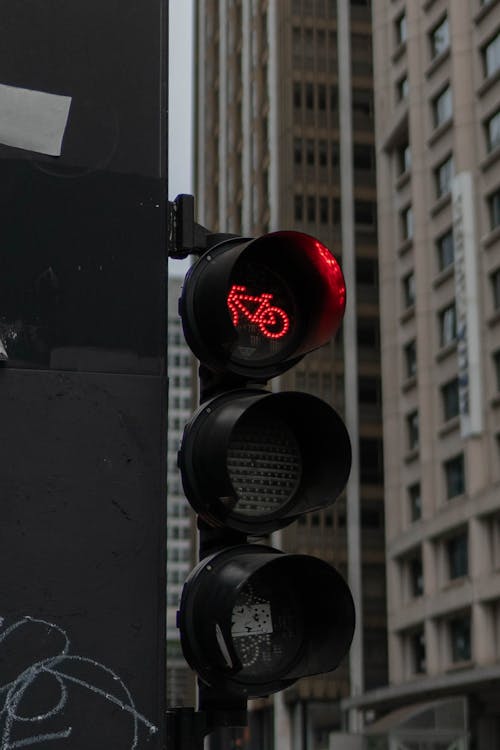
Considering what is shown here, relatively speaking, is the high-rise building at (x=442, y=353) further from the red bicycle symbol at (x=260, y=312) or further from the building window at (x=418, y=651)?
the red bicycle symbol at (x=260, y=312)

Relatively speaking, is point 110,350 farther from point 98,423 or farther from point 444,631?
point 444,631

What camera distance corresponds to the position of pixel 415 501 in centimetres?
5219

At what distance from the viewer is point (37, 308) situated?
139 inches

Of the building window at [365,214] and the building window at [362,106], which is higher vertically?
the building window at [362,106]

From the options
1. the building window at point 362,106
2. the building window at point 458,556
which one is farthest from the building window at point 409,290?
the building window at point 362,106

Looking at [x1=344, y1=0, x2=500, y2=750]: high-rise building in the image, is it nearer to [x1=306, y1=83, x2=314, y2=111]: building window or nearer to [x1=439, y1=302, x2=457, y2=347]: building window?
[x1=439, y1=302, x2=457, y2=347]: building window

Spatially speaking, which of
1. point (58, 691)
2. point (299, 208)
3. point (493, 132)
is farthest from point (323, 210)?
point (58, 691)

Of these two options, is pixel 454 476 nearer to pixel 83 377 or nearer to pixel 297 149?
pixel 297 149

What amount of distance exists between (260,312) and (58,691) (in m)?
1.13

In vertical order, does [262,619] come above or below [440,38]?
below

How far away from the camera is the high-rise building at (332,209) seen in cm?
6581

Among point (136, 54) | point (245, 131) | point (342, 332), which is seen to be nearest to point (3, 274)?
point (136, 54)

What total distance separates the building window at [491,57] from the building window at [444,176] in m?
3.57

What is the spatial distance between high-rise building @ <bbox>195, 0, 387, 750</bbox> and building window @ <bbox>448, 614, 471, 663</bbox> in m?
14.1
